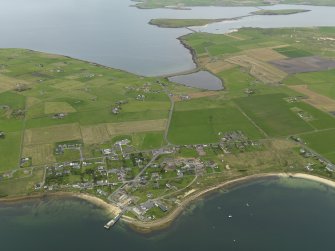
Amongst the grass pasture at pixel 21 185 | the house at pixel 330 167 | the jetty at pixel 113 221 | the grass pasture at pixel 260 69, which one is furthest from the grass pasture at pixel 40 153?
the grass pasture at pixel 260 69

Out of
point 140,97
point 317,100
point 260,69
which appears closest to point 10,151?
point 140,97

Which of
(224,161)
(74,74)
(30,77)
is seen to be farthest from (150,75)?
(224,161)

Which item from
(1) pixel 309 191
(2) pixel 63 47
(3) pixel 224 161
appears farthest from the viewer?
(2) pixel 63 47

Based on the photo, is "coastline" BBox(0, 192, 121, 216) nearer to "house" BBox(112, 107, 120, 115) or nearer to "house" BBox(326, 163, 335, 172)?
"house" BBox(112, 107, 120, 115)

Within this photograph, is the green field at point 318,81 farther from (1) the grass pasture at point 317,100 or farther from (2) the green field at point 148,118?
(1) the grass pasture at point 317,100

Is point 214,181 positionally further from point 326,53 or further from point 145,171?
point 326,53

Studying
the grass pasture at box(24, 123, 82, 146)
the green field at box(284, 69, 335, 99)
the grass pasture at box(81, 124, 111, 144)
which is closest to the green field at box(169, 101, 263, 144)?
the grass pasture at box(81, 124, 111, 144)
